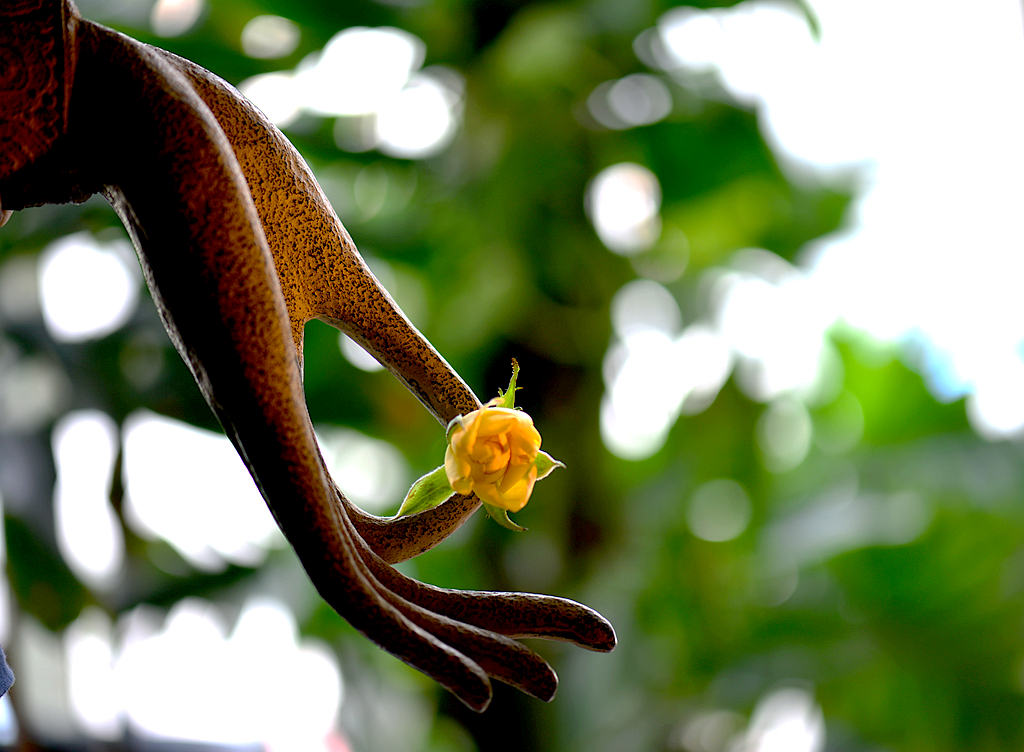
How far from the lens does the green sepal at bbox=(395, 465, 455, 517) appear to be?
7.9 inches

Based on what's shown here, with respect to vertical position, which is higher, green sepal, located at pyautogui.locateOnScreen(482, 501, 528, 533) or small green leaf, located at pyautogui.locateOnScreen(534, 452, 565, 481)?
small green leaf, located at pyautogui.locateOnScreen(534, 452, 565, 481)

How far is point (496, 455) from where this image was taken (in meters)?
0.17

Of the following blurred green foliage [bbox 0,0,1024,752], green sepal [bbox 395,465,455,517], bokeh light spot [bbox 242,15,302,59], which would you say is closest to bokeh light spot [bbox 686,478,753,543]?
blurred green foliage [bbox 0,0,1024,752]

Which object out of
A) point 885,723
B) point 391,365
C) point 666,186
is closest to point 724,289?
point 666,186

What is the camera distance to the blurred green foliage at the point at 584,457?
3.04 feet

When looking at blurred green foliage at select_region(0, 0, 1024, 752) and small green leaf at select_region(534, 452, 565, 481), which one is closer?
small green leaf at select_region(534, 452, 565, 481)

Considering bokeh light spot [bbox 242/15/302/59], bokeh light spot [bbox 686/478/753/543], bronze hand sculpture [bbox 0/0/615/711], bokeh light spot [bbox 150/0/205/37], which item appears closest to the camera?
bronze hand sculpture [bbox 0/0/615/711]

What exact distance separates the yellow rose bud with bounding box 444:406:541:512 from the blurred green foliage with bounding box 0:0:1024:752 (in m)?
0.76

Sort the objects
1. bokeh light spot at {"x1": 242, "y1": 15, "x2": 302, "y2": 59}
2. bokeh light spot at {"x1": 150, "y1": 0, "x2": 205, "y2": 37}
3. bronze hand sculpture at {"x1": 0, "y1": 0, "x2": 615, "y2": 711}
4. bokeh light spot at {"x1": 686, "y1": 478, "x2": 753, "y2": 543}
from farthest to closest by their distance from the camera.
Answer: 1. bokeh light spot at {"x1": 686, "y1": 478, "x2": 753, "y2": 543}
2. bokeh light spot at {"x1": 242, "y1": 15, "x2": 302, "y2": 59}
3. bokeh light spot at {"x1": 150, "y1": 0, "x2": 205, "y2": 37}
4. bronze hand sculpture at {"x1": 0, "y1": 0, "x2": 615, "y2": 711}

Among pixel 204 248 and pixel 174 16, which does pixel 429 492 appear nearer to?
pixel 204 248

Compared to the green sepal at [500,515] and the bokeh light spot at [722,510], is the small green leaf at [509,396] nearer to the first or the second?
the green sepal at [500,515]

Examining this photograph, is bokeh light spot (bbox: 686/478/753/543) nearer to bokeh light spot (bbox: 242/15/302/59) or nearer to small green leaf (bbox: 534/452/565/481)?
bokeh light spot (bbox: 242/15/302/59)

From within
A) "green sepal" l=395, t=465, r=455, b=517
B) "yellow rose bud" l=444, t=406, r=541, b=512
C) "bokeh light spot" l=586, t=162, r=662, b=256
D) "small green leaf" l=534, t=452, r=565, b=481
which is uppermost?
"yellow rose bud" l=444, t=406, r=541, b=512

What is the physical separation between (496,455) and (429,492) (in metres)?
0.03
